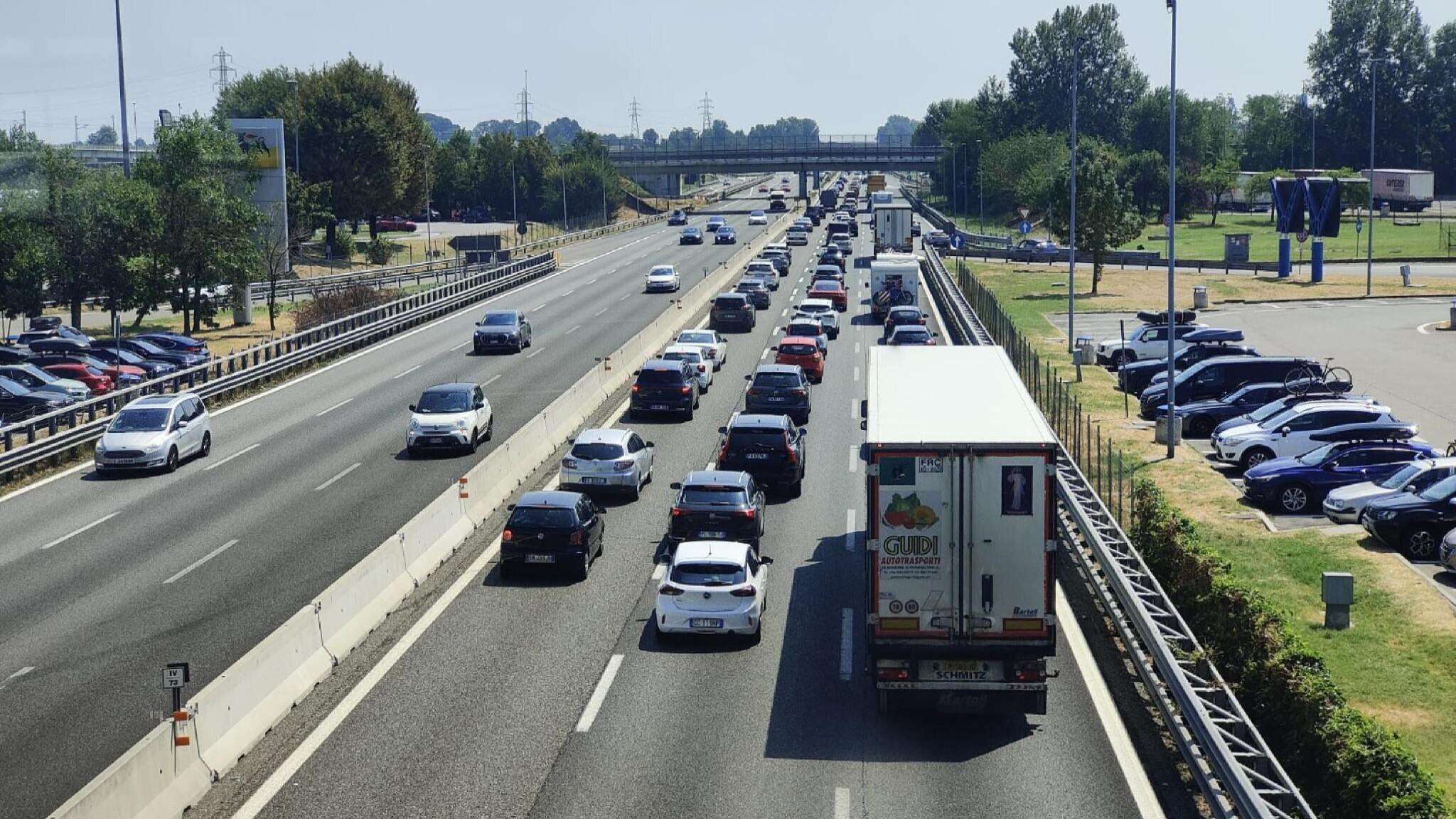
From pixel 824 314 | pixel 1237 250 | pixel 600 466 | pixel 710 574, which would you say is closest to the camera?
pixel 710 574

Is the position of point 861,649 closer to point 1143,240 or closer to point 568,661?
point 568,661

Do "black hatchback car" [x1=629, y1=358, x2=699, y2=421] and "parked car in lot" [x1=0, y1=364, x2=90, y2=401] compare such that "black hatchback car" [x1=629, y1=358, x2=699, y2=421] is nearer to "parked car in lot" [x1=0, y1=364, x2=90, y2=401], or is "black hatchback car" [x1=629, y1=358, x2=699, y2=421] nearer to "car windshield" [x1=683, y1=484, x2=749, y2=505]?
"car windshield" [x1=683, y1=484, x2=749, y2=505]

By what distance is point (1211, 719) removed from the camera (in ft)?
56.3

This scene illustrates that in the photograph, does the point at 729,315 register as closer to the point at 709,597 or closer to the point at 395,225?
the point at 709,597

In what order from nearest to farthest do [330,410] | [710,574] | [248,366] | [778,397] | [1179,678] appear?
[1179,678]
[710,574]
[778,397]
[330,410]
[248,366]

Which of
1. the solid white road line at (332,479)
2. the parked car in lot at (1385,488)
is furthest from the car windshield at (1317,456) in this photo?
the solid white road line at (332,479)

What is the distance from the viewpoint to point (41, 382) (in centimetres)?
Result: 4700

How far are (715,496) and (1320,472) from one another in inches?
524

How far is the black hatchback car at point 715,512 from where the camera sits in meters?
27.8

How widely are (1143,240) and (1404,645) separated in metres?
117

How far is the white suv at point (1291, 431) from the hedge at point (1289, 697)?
1265 centimetres

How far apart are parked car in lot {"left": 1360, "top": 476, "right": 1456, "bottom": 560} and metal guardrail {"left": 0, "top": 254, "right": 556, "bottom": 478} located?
2901cm

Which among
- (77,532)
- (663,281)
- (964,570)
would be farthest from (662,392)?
(663,281)

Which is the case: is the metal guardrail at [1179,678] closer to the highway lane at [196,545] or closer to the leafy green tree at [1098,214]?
the highway lane at [196,545]
